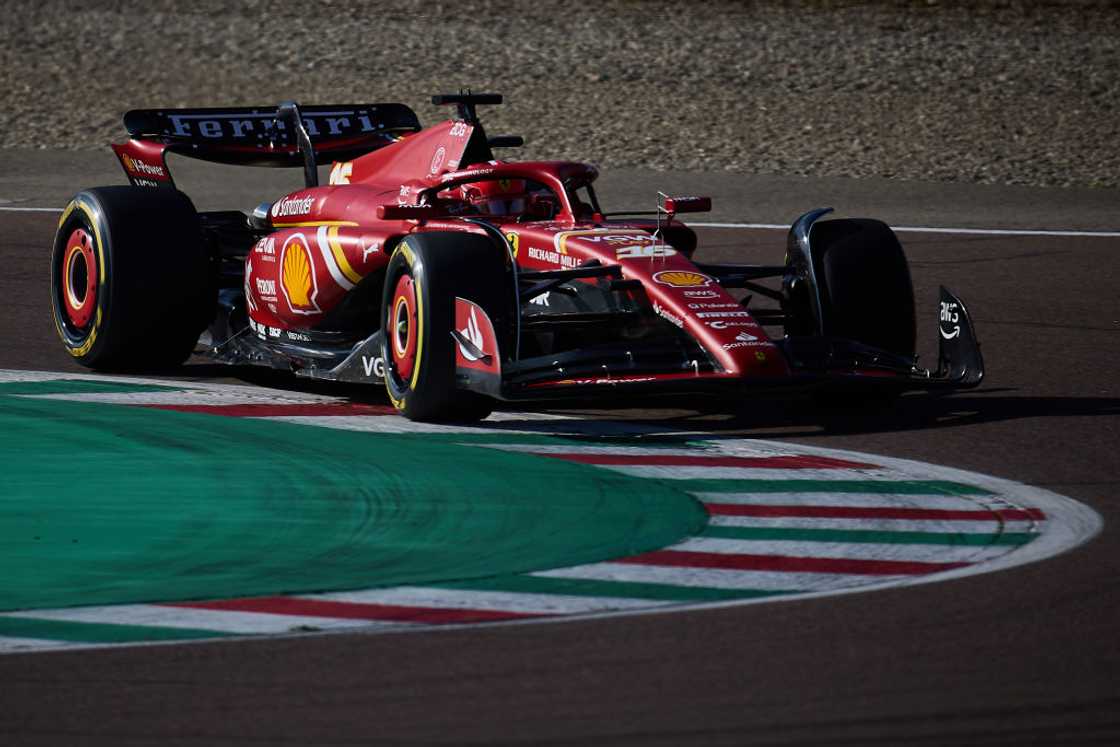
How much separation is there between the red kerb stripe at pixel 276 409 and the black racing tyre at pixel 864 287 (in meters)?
1.99

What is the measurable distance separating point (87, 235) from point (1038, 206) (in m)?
9.34

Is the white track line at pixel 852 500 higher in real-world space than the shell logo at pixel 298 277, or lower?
lower

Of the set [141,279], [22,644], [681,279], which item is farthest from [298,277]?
[22,644]

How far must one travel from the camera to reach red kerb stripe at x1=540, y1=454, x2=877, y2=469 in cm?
770

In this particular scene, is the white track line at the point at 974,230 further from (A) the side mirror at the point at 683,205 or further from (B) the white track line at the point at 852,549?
(B) the white track line at the point at 852,549

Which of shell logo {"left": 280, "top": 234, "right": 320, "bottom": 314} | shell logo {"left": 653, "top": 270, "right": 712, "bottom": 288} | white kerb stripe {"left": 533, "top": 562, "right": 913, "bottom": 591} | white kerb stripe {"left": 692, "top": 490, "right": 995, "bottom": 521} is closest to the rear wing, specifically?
shell logo {"left": 280, "top": 234, "right": 320, "bottom": 314}

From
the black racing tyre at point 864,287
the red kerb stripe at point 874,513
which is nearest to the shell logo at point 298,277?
the black racing tyre at point 864,287

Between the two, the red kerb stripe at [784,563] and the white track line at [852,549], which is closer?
the red kerb stripe at [784,563]

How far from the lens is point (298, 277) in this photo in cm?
964

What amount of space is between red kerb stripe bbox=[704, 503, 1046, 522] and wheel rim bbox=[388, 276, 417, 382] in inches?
74.8

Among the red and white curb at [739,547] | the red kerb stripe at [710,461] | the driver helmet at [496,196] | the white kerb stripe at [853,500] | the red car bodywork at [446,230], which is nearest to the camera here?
the red and white curb at [739,547]

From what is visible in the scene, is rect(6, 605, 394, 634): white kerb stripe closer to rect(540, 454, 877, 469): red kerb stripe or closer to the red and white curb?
the red and white curb

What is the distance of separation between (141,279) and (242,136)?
1589 mm

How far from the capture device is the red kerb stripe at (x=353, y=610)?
17.8ft
